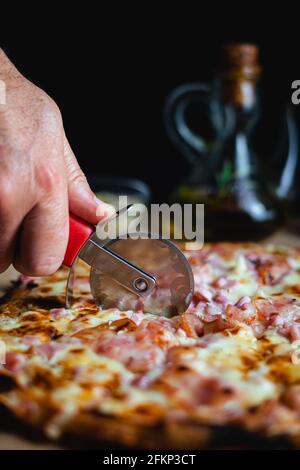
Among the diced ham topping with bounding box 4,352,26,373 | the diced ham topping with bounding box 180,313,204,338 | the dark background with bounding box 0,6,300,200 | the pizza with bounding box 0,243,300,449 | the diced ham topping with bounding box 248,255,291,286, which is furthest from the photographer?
the dark background with bounding box 0,6,300,200

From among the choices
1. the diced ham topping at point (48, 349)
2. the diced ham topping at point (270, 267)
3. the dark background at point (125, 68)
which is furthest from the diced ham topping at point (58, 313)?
the dark background at point (125, 68)

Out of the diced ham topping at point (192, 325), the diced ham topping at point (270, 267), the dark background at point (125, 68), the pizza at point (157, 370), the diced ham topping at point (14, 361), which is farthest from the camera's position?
the dark background at point (125, 68)

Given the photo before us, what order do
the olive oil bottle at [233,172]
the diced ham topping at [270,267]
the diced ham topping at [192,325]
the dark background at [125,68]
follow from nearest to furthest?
the diced ham topping at [192,325] → the diced ham topping at [270,267] → the olive oil bottle at [233,172] → the dark background at [125,68]

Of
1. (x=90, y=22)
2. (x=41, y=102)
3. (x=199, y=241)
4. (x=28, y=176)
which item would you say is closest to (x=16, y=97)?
(x=41, y=102)

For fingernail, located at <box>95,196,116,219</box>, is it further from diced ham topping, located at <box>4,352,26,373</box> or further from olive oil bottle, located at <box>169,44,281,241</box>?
olive oil bottle, located at <box>169,44,281,241</box>

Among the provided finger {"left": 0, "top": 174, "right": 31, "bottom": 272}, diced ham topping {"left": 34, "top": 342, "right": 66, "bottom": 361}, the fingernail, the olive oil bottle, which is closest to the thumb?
the fingernail

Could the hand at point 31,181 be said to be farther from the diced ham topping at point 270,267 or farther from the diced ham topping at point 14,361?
the diced ham topping at point 270,267

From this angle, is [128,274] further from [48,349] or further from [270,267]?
[270,267]
